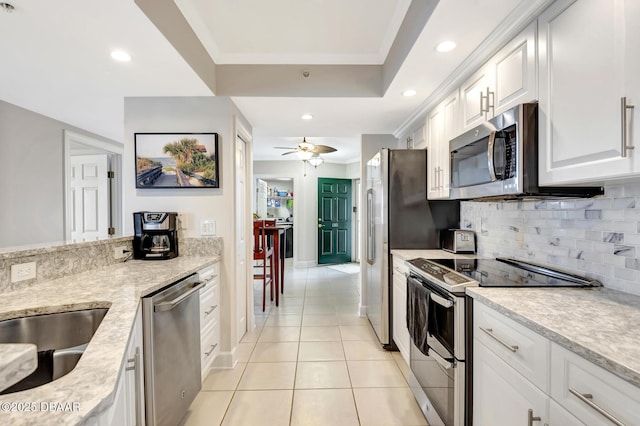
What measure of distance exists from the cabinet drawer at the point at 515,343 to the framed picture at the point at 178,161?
2.09m

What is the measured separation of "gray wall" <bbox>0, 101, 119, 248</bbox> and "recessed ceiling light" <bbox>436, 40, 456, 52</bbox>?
369cm

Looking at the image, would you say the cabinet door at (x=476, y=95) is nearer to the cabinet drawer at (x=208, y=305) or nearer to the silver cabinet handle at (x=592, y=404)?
the silver cabinet handle at (x=592, y=404)

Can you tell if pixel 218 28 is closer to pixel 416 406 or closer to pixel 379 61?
pixel 379 61

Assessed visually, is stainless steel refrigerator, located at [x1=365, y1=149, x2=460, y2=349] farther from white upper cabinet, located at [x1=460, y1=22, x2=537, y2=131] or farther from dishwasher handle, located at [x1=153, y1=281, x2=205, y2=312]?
dishwasher handle, located at [x1=153, y1=281, x2=205, y2=312]

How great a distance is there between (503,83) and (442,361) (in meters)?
1.54

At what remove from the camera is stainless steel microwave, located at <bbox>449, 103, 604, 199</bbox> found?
138cm

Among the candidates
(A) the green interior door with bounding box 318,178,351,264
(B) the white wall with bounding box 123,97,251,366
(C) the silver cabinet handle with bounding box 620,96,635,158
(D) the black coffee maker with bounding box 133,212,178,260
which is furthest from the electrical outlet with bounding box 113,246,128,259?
(A) the green interior door with bounding box 318,178,351,264

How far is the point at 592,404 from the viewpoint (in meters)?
0.80

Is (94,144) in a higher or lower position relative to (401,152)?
higher

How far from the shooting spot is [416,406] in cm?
199

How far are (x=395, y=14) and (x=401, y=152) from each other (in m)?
1.10

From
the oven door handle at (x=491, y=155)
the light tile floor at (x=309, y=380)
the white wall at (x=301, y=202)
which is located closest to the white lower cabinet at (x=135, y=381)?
the light tile floor at (x=309, y=380)

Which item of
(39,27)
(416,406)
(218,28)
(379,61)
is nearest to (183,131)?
(218,28)

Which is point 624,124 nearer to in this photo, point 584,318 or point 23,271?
point 584,318
